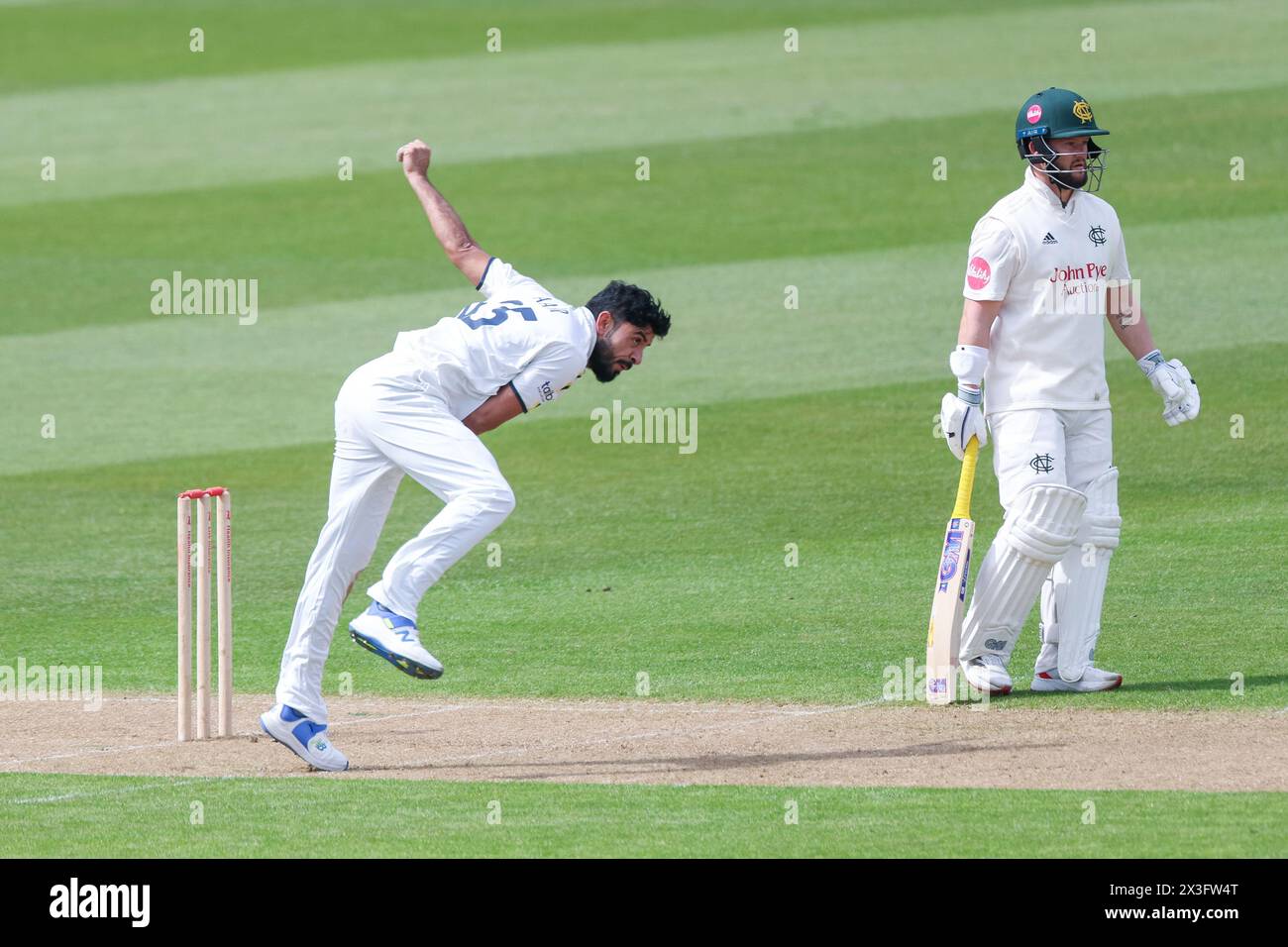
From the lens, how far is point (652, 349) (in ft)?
62.4

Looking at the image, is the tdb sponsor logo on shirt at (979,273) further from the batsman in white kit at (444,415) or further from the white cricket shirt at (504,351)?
the white cricket shirt at (504,351)

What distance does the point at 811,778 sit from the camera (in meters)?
7.86

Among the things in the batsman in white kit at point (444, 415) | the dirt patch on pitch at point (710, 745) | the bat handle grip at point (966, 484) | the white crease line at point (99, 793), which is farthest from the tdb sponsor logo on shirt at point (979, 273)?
the white crease line at point (99, 793)

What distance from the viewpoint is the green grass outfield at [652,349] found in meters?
9.75

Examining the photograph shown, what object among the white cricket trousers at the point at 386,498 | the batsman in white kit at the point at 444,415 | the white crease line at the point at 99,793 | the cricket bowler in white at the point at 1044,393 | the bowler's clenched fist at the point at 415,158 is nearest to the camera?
the white crease line at the point at 99,793

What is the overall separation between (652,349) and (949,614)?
33.0ft

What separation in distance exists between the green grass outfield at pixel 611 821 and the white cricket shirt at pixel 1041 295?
2.45 meters

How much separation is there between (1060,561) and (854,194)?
46.0 ft

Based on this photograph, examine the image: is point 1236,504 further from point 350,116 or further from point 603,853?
point 350,116

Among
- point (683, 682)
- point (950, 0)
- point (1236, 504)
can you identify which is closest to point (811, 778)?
point (683, 682)

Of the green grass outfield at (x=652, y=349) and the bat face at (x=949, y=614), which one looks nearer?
the bat face at (x=949, y=614)

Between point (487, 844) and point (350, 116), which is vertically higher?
point (350, 116)

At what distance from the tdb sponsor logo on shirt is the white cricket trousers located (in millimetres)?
2534

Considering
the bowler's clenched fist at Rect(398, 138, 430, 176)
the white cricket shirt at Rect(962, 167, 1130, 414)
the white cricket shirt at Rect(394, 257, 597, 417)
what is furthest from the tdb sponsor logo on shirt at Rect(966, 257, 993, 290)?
the bowler's clenched fist at Rect(398, 138, 430, 176)
